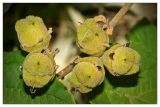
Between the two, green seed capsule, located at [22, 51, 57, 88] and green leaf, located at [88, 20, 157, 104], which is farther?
green leaf, located at [88, 20, 157, 104]

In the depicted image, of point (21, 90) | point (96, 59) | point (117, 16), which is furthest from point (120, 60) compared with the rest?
point (21, 90)

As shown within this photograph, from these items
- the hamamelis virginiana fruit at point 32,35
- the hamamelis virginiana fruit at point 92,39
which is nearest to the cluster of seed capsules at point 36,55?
the hamamelis virginiana fruit at point 32,35

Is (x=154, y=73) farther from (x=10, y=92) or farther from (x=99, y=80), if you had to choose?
(x=10, y=92)

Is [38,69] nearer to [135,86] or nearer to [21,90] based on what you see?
[21,90]

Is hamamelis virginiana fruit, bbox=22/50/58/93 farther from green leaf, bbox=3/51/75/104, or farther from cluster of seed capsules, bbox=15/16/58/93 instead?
green leaf, bbox=3/51/75/104

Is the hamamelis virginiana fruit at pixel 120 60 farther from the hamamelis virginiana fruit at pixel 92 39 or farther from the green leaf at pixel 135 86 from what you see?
the green leaf at pixel 135 86

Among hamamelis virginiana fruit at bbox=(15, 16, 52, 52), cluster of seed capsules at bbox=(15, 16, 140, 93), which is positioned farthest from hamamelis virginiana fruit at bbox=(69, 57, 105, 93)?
hamamelis virginiana fruit at bbox=(15, 16, 52, 52)

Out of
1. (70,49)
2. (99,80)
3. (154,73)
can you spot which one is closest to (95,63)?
(99,80)
